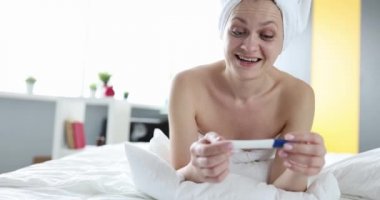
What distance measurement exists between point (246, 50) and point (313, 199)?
0.32 metres

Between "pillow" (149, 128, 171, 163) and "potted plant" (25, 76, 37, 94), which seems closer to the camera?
"pillow" (149, 128, 171, 163)

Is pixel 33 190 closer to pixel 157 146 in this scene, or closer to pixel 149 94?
pixel 157 146

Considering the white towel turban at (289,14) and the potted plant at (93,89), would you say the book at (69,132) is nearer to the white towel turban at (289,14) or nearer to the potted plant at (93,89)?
the potted plant at (93,89)

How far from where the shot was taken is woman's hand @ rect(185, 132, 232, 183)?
62 centimetres

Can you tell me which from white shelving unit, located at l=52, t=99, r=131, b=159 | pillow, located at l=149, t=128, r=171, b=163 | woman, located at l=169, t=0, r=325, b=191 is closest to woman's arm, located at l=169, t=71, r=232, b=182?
woman, located at l=169, t=0, r=325, b=191

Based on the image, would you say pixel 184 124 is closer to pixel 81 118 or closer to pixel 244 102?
pixel 244 102

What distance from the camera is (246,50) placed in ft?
2.65

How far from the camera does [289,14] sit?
2.81 ft

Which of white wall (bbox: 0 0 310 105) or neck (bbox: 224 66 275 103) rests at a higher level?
white wall (bbox: 0 0 310 105)

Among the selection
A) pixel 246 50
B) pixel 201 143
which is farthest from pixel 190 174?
pixel 246 50

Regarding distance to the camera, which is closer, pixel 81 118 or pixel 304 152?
pixel 304 152

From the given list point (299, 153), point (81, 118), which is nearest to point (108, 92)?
point (81, 118)

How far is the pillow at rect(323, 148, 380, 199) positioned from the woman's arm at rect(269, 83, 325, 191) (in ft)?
0.42

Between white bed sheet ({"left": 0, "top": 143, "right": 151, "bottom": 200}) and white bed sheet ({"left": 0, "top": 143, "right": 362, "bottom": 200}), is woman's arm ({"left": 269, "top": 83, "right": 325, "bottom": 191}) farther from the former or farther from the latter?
white bed sheet ({"left": 0, "top": 143, "right": 151, "bottom": 200})
